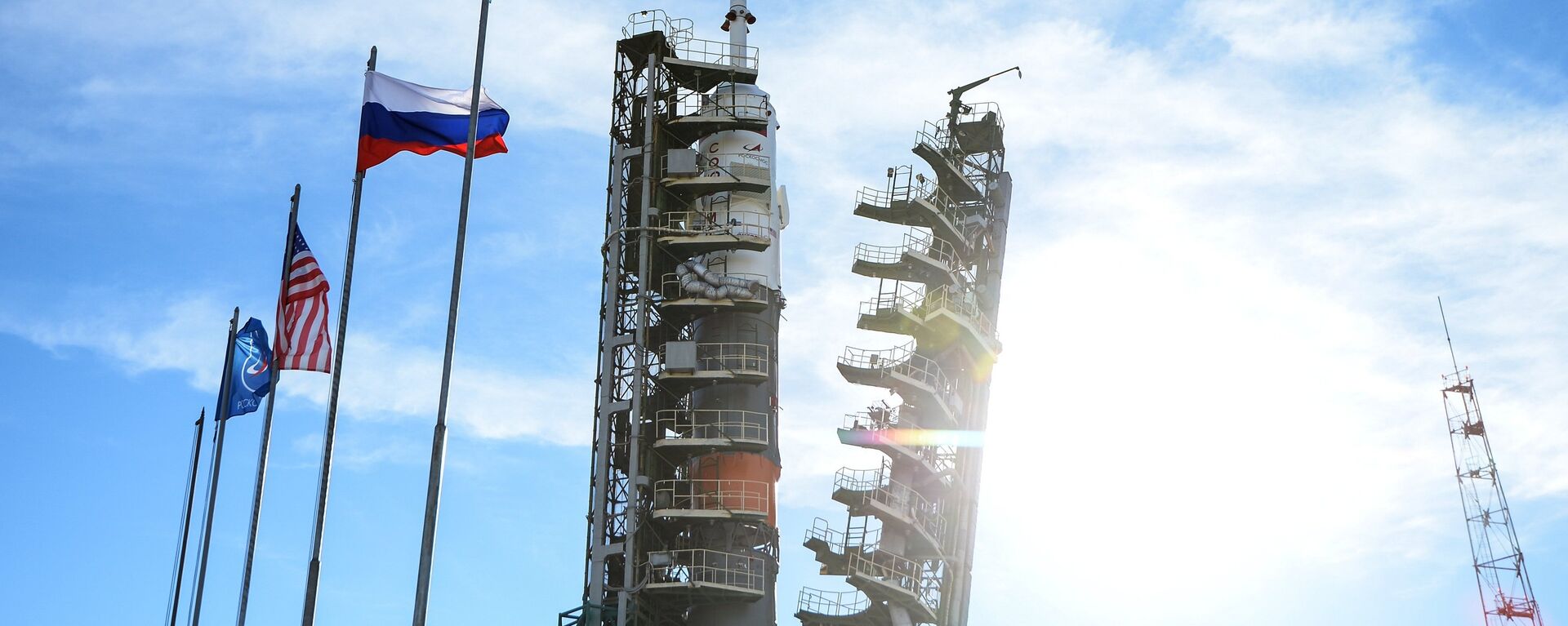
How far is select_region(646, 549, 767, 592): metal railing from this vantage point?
240 feet

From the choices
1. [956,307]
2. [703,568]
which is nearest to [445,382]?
[703,568]

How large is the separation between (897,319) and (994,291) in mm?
9211

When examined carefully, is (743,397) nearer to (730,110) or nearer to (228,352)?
(730,110)

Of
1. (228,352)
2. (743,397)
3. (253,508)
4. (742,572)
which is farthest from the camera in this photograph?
(743,397)

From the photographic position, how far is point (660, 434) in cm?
7756

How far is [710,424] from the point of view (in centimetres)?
7706

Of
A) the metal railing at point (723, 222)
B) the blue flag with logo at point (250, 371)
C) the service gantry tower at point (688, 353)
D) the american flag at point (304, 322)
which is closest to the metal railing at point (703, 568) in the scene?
the service gantry tower at point (688, 353)

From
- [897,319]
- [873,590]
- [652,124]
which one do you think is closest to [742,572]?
[873,590]

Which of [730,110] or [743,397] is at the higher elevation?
[730,110]

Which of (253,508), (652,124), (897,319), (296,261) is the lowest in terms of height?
(253,508)

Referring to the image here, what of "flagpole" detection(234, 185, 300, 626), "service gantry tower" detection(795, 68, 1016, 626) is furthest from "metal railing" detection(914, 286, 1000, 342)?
"flagpole" detection(234, 185, 300, 626)

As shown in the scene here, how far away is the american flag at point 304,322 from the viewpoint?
42688mm

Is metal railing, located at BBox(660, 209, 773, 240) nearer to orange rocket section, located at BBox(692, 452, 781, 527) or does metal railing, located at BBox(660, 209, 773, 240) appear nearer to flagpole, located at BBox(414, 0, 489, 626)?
orange rocket section, located at BBox(692, 452, 781, 527)

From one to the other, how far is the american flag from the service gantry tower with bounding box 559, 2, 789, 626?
31.8m
